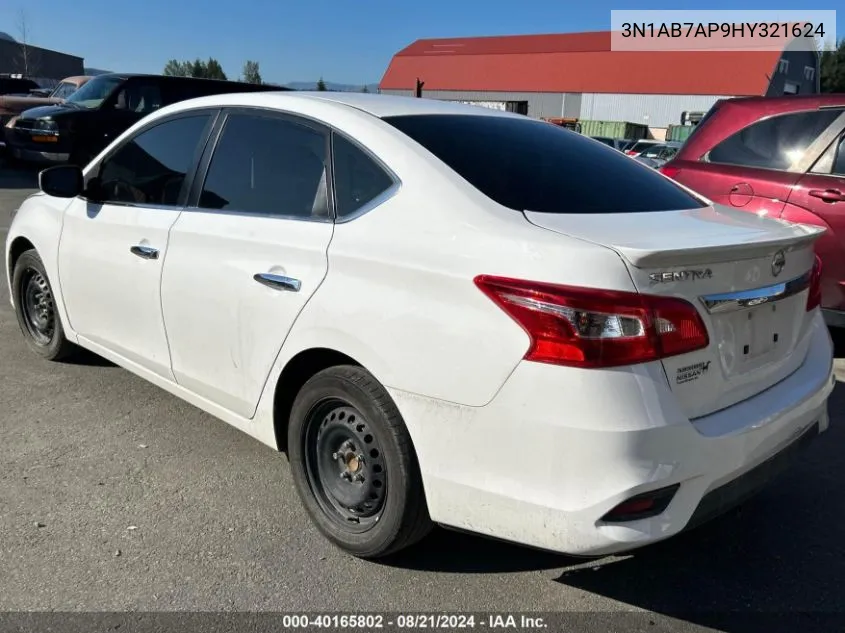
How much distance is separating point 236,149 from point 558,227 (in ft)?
5.37

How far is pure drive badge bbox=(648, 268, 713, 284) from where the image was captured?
209 centimetres

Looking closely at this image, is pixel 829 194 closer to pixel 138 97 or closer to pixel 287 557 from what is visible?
pixel 287 557

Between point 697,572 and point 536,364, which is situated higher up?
point 536,364

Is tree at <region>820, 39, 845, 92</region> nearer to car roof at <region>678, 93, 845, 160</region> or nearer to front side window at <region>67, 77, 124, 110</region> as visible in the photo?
front side window at <region>67, 77, 124, 110</region>

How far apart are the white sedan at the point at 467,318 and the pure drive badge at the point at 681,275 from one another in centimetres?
1

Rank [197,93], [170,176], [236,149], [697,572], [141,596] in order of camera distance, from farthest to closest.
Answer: [197,93]
[170,176]
[236,149]
[697,572]
[141,596]

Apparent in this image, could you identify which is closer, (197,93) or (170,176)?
(170,176)

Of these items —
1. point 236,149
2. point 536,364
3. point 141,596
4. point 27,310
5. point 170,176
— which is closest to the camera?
point 536,364

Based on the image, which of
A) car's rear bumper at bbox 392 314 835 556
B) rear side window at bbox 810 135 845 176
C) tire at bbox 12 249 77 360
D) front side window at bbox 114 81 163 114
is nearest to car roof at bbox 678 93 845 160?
rear side window at bbox 810 135 845 176

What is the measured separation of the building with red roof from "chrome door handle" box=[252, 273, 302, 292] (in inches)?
2119

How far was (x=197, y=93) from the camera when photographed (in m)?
12.2

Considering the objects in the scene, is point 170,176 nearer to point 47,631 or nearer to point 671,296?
point 47,631

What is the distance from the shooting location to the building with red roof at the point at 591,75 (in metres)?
55.9

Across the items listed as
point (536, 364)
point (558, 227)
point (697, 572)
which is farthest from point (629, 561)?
point (558, 227)
